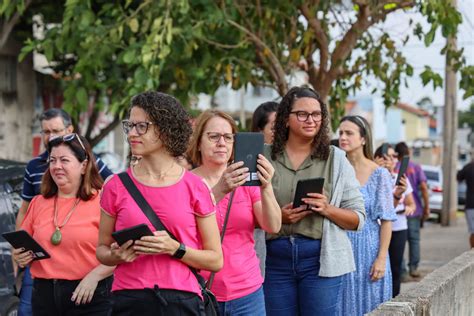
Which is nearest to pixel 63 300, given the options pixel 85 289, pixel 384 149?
pixel 85 289

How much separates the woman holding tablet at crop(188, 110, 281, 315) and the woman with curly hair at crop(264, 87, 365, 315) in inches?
17.6

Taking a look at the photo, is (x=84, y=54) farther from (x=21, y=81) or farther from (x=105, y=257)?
(x=105, y=257)

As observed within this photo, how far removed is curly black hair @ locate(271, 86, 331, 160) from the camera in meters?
5.73

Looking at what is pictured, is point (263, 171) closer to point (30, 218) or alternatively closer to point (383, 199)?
point (30, 218)

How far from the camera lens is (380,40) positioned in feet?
38.8

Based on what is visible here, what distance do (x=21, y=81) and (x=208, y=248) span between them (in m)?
11.8

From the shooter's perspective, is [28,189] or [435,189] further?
[435,189]

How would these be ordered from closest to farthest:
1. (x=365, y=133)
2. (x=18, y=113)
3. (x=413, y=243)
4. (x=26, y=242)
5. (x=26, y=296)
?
(x=26, y=242) → (x=26, y=296) → (x=365, y=133) → (x=413, y=243) → (x=18, y=113)

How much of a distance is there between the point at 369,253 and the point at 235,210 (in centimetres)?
187

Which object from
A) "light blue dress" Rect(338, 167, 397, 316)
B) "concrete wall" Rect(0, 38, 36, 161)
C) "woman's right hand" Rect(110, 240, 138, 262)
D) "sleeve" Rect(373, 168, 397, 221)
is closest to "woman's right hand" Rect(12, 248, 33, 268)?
"woman's right hand" Rect(110, 240, 138, 262)

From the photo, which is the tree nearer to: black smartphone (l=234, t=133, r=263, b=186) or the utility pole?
black smartphone (l=234, t=133, r=263, b=186)

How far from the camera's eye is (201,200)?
423 centimetres

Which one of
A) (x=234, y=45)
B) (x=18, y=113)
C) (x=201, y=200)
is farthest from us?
(x=18, y=113)

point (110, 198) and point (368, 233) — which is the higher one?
point (110, 198)
